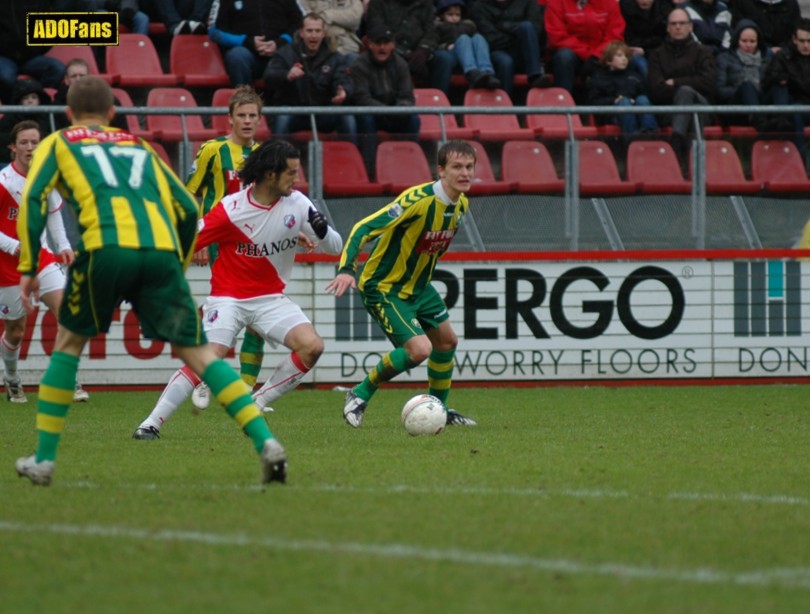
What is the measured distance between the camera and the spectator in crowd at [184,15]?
653 inches

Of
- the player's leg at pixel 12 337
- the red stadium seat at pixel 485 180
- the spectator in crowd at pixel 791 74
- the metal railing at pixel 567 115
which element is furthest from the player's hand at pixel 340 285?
the spectator in crowd at pixel 791 74

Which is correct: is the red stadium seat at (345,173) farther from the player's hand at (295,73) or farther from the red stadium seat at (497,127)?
the player's hand at (295,73)

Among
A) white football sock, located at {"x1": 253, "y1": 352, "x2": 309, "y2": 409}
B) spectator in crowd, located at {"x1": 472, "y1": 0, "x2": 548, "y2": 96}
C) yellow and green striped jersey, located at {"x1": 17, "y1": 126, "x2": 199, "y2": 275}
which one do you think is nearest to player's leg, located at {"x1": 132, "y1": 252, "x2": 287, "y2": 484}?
yellow and green striped jersey, located at {"x1": 17, "y1": 126, "x2": 199, "y2": 275}

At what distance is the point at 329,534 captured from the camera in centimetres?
516

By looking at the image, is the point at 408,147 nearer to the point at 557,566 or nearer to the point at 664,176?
the point at 664,176

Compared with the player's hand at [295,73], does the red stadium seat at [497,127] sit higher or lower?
lower

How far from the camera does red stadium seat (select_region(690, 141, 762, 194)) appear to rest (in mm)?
14125

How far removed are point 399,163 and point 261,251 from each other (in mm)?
4768

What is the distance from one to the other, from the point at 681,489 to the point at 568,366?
7.90 m

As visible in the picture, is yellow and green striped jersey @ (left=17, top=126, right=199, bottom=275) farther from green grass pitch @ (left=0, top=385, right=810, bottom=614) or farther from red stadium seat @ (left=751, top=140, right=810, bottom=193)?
red stadium seat @ (left=751, top=140, right=810, bottom=193)

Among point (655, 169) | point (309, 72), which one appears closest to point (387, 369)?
point (655, 169)

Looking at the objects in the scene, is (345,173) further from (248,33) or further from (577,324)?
(248,33)

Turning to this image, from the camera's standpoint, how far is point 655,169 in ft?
46.1

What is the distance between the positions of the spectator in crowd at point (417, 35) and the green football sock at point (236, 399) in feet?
34.9
